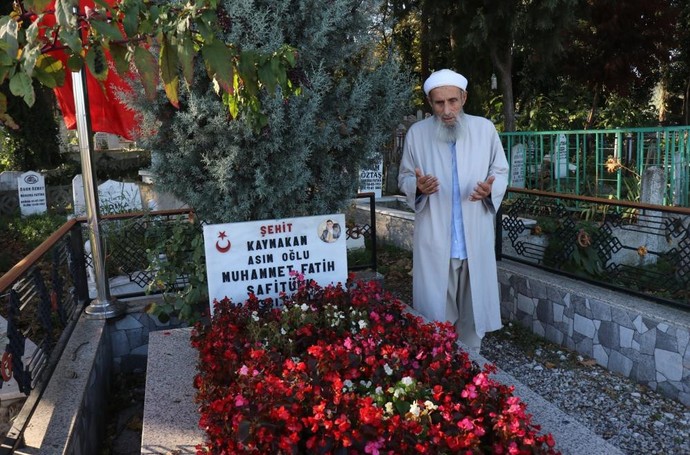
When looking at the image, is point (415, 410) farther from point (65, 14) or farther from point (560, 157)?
point (560, 157)

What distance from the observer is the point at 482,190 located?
3316 millimetres

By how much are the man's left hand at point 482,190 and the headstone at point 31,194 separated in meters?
9.96

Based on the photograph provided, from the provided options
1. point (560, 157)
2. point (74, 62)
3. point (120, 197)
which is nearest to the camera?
point (74, 62)

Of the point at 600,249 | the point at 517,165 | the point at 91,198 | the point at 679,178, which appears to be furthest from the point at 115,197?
the point at 679,178

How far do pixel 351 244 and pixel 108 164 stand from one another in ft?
36.7

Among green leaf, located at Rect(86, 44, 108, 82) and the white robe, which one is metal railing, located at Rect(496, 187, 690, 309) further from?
green leaf, located at Rect(86, 44, 108, 82)

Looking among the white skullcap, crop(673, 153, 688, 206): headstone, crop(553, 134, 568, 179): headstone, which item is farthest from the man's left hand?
crop(553, 134, 568, 179): headstone

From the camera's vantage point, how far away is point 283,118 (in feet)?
10.4

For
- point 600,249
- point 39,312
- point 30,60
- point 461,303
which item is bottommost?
point 461,303

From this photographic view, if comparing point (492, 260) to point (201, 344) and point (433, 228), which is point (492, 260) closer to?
point (433, 228)

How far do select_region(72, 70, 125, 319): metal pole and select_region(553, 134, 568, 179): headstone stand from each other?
6357 mm

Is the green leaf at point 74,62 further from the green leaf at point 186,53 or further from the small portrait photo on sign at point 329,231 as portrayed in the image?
the small portrait photo on sign at point 329,231

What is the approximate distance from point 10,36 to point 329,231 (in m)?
2.15

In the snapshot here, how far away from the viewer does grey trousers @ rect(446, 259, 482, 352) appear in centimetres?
361
